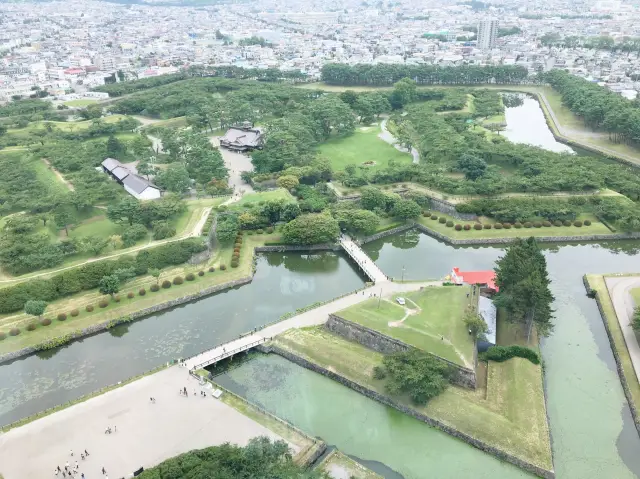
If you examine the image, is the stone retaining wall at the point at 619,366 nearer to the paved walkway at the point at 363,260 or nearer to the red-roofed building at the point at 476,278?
the red-roofed building at the point at 476,278

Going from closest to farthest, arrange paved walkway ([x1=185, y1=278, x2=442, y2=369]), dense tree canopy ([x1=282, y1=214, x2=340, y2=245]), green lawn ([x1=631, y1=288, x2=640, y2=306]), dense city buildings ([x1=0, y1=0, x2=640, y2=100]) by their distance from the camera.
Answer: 1. paved walkway ([x1=185, y1=278, x2=442, y2=369])
2. green lawn ([x1=631, y1=288, x2=640, y2=306])
3. dense tree canopy ([x1=282, y1=214, x2=340, y2=245])
4. dense city buildings ([x1=0, y1=0, x2=640, y2=100])

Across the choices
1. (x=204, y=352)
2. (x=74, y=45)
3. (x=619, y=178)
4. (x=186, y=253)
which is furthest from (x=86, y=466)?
(x=74, y=45)

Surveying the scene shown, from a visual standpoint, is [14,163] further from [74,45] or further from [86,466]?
[74,45]

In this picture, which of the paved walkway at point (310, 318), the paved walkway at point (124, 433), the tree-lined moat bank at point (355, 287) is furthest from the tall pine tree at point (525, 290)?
the paved walkway at point (124, 433)

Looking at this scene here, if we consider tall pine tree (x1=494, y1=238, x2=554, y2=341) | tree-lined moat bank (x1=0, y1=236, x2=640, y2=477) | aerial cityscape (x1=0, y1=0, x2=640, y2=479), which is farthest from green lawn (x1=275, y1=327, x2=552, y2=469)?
tall pine tree (x1=494, y1=238, x2=554, y2=341)

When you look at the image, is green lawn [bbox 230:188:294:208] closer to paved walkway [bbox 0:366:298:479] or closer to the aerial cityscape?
the aerial cityscape

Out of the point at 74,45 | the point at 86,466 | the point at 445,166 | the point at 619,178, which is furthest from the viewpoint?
the point at 74,45
